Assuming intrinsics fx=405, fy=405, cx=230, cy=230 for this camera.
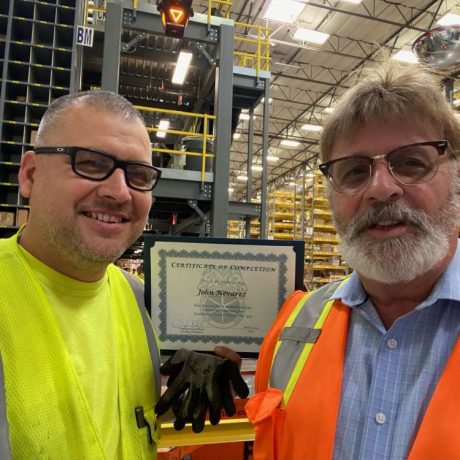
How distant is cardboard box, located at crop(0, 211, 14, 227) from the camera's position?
605 cm

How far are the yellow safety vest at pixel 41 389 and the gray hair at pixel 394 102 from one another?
1.27 meters

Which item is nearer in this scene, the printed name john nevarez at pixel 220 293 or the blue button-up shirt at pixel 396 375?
the blue button-up shirt at pixel 396 375

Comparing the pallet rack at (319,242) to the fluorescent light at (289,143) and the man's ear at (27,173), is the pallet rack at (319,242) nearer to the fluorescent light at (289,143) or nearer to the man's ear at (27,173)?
the fluorescent light at (289,143)

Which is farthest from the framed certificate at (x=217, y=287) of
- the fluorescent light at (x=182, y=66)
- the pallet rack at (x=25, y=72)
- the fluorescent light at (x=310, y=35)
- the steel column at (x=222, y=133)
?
the fluorescent light at (x=310, y=35)

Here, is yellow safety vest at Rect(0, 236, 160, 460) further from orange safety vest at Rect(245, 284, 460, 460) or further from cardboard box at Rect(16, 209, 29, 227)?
cardboard box at Rect(16, 209, 29, 227)

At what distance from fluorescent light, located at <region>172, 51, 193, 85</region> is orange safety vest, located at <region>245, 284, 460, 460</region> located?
22.6 feet

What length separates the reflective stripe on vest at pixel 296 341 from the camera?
1477 mm

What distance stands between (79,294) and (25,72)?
21.4 feet

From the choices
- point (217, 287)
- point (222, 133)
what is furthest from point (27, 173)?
point (222, 133)

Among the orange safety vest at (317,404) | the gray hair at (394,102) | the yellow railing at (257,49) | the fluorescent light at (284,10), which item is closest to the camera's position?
the orange safety vest at (317,404)

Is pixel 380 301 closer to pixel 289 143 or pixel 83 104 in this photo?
pixel 83 104

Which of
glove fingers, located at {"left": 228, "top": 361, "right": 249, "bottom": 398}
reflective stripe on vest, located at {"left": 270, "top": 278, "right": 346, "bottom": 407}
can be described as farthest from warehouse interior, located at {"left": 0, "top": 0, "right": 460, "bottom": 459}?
glove fingers, located at {"left": 228, "top": 361, "right": 249, "bottom": 398}

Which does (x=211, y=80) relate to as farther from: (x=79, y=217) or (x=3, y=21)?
(x=79, y=217)

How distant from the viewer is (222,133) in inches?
257
